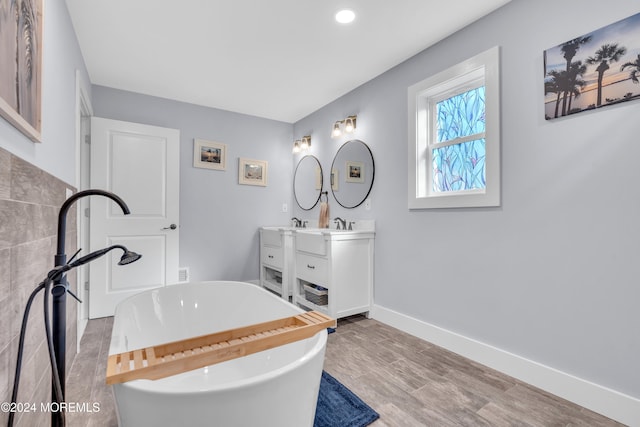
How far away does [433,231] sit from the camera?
242cm

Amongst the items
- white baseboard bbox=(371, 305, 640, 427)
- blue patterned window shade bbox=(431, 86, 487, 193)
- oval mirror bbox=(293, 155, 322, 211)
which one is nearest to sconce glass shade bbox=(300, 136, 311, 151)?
oval mirror bbox=(293, 155, 322, 211)

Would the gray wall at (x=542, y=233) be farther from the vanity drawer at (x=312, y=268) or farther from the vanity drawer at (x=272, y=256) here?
the vanity drawer at (x=272, y=256)

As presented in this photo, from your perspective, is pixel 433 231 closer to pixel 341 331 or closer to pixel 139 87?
pixel 341 331

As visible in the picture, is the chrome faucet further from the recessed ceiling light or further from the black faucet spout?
the black faucet spout

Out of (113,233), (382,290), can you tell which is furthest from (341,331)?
(113,233)

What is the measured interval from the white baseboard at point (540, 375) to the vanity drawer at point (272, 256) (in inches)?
63.7

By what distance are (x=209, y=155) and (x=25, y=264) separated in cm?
281

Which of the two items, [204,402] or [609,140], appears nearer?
[204,402]

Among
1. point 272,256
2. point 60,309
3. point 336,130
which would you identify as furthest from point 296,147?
point 60,309

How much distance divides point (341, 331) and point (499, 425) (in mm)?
1362

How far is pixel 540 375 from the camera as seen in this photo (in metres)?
1.76

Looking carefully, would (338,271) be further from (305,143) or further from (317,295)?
(305,143)

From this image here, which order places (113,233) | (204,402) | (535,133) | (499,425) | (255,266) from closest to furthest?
(204,402), (499,425), (535,133), (113,233), (255,266)

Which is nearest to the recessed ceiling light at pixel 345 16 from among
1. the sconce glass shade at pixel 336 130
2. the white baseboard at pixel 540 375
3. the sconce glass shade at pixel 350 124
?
the sconce glass shade at pixel 350 124
